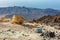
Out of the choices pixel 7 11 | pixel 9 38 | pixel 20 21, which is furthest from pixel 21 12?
pixel 9 38

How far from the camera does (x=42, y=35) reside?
647 inches

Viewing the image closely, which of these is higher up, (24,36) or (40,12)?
(24,36)

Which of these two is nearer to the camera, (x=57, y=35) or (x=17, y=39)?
(x=17, y=39)

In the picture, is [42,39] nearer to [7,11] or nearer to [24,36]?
[24,36]

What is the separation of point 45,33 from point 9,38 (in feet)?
9.02

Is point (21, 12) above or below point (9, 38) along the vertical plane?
below

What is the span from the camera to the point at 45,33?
16438mm

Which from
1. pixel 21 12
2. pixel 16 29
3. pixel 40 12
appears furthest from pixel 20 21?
pixel 40 12

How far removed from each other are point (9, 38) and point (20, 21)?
617cm

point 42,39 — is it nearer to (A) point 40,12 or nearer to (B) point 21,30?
(B) point 21,30

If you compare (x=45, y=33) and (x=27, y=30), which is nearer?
(x=45, y=33)

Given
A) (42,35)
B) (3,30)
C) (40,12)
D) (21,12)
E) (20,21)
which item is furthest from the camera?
(40,12)

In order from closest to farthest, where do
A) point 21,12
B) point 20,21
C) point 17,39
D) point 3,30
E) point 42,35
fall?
point 17,39, point 42,35, point 3,30, point 20,21, point 21,12

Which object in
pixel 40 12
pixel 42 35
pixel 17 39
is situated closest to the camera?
pixel 17 39
